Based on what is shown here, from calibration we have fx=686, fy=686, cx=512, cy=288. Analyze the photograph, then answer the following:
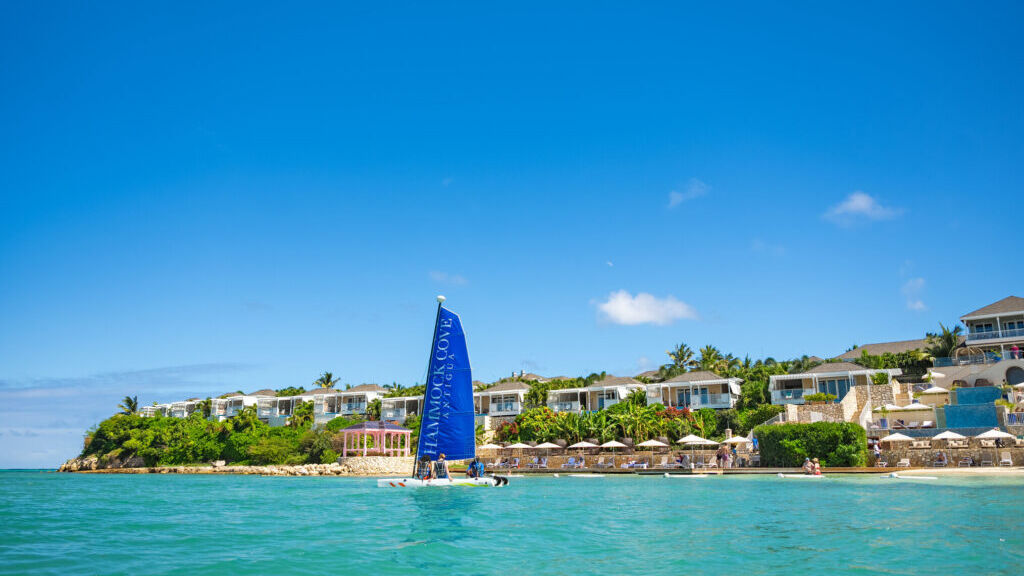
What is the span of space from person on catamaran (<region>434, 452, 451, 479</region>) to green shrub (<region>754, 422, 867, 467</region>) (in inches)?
731

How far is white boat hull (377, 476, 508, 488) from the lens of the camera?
24844 mm

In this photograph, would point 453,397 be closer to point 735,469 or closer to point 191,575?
point 191,575

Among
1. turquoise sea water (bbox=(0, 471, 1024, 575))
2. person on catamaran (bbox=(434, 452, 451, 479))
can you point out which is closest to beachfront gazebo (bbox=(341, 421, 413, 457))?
person on catamaran (bbox=(434, 452, 451, 479))

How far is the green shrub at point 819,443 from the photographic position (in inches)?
1316

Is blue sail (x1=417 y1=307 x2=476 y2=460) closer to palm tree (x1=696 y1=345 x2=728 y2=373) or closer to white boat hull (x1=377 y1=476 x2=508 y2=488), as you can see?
white boat hull (x1=377 y1=476 x2=508 y2=488)

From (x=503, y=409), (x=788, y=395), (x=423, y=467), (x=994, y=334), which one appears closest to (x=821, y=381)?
(x=788, y=395)

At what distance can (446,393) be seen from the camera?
24891 mm

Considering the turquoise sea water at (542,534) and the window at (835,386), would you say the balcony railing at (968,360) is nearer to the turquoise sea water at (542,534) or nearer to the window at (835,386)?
the window at (835,386)

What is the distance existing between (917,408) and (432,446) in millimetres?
31520

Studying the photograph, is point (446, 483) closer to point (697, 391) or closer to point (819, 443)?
point (819, 443)

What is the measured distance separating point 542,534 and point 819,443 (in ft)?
80.9

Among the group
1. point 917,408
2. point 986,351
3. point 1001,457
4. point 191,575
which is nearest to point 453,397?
point 191,575

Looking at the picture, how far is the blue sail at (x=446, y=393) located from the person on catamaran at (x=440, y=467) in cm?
22

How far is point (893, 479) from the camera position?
90.5 feet
